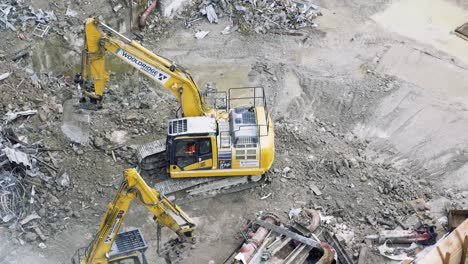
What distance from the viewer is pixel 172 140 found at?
19.3 m

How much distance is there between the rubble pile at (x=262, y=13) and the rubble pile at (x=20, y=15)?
6.51 meters

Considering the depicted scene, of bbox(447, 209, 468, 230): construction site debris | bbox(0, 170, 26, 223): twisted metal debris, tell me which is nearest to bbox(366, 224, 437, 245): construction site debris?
bbox(447, 209, 468, 230): construction site debris

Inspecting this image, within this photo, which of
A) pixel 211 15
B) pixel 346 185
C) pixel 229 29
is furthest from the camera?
pixel 211 15

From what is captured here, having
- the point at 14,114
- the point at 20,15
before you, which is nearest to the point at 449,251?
the point at 14,114

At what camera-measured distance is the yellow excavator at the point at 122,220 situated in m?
15.5

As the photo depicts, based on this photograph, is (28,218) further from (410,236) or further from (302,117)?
(410,236)

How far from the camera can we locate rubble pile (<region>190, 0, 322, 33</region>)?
27.6 m

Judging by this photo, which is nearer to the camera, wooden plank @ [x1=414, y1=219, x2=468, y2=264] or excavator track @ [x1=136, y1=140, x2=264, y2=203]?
wooden plank @ [x1=414, y1=219, x2=468, y2=264]

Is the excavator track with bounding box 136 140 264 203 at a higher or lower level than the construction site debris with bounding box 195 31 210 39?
lower

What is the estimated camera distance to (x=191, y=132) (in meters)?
19.3

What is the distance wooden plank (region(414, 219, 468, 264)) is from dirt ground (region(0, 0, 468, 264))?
2.29m

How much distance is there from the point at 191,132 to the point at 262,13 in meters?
10.1

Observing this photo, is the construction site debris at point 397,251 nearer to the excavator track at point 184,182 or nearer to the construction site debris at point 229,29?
the excavator track at point 184,182

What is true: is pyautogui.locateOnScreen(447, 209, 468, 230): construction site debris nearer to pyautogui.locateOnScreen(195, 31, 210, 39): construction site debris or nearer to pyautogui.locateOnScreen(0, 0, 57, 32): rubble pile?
pyautogui.locateOnScreen(195, 31, 210, 39): construction site debris
